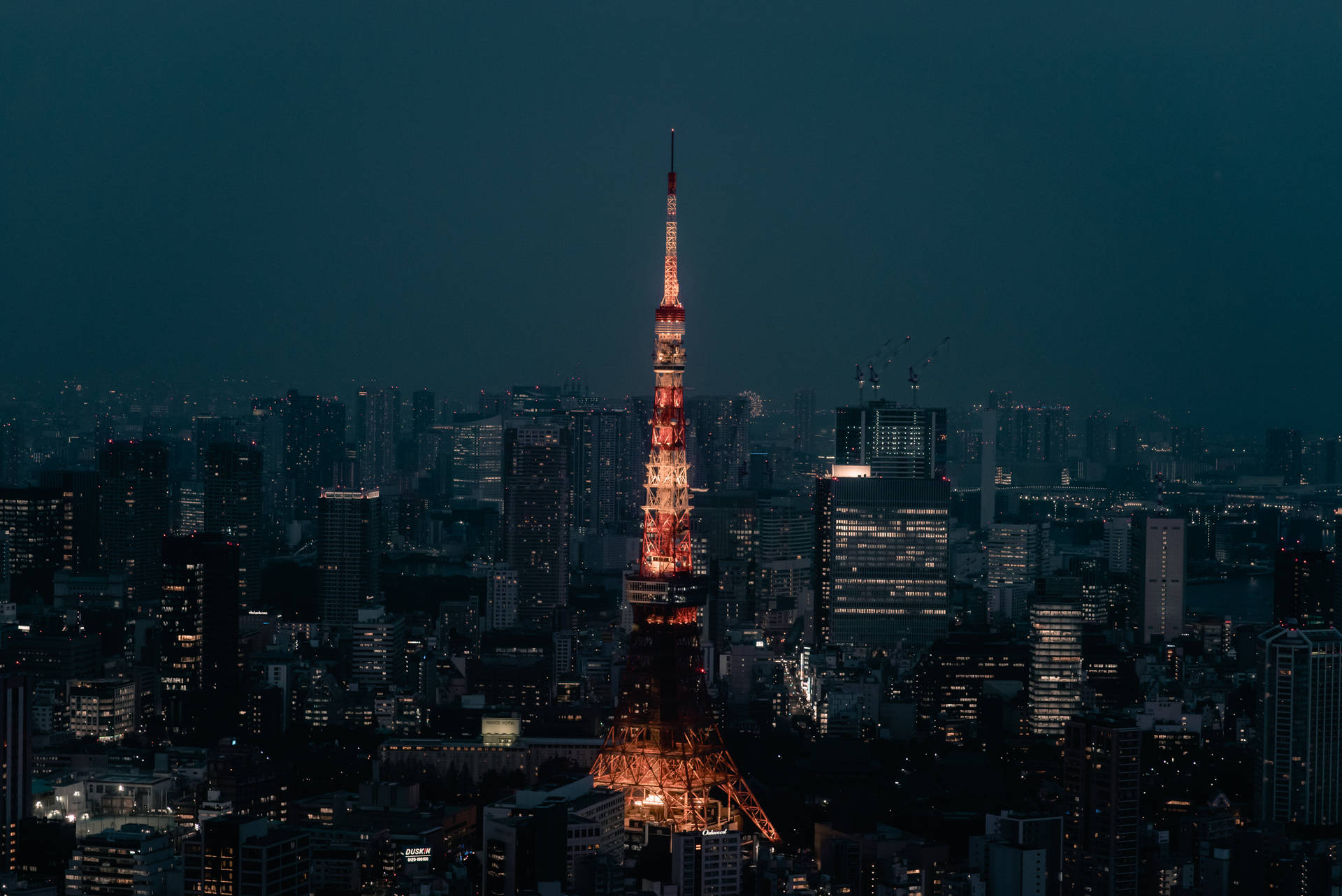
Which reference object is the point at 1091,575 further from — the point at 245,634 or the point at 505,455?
the point at 245,634

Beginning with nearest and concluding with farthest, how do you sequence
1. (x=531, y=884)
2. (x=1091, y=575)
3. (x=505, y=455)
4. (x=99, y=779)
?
(x=531, y=884) < (x=99, y=779) < (x=1091, y=575) < (x=505, y=455)

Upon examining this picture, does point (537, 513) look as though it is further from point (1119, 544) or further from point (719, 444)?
point (1119, 544)

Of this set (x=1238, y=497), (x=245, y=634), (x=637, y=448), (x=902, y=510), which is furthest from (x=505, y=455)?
(x=1238, y=497)

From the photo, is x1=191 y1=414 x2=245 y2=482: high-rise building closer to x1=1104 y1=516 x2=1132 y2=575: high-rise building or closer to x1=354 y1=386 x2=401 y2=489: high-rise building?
x1=354 y1=386 x2=401 y2=489: high-rise building

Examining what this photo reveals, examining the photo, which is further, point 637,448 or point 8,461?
point 637,448

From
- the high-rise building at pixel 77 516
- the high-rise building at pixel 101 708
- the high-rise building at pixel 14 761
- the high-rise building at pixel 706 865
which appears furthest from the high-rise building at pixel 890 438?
the high-rise building at pixel 706 865

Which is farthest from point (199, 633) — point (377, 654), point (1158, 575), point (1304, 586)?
point (1158, 575)

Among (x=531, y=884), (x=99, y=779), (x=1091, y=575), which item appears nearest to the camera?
(x=531, y=884)
